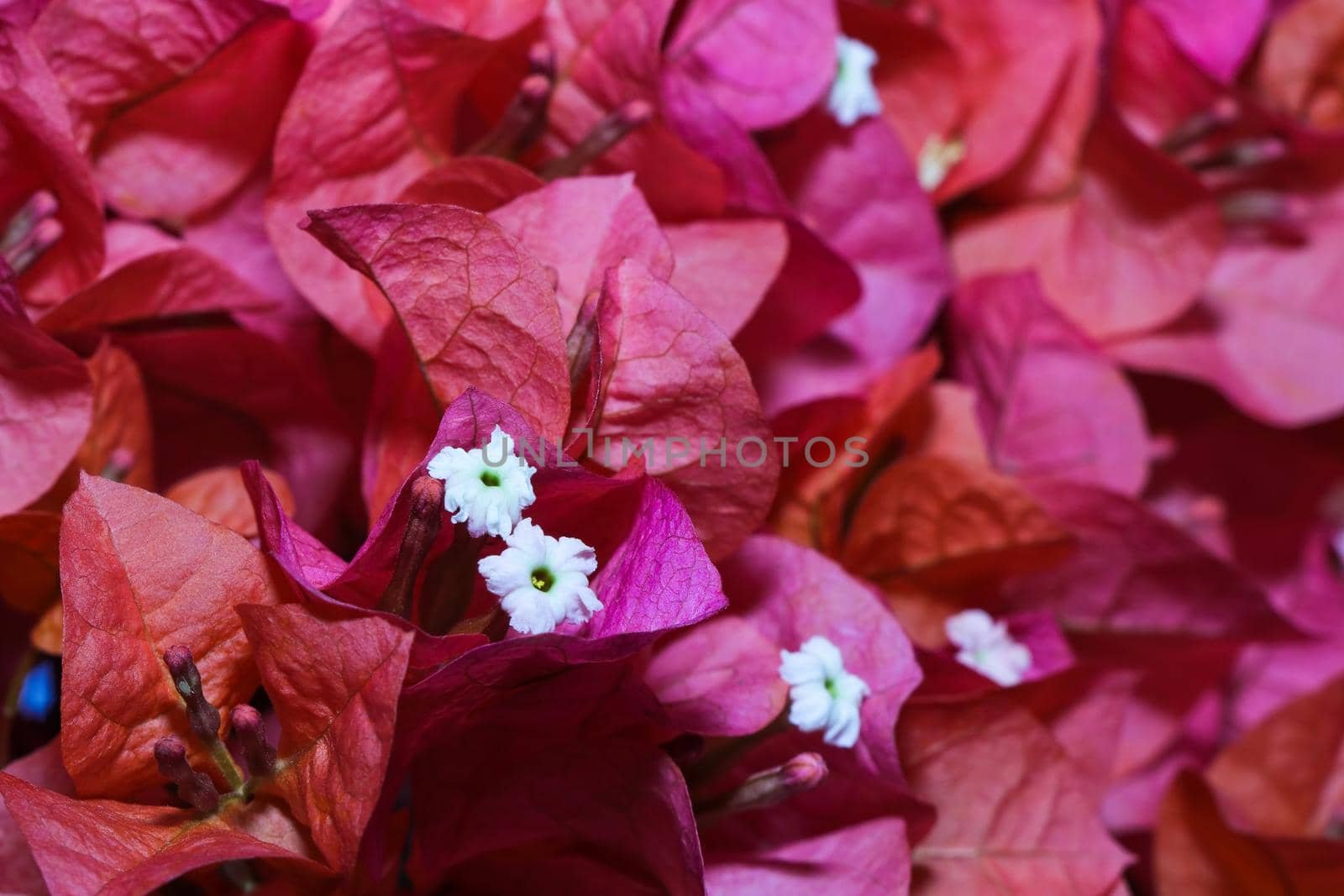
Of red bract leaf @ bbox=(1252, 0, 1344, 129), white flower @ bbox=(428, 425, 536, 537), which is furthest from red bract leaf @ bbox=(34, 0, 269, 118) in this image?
red bract leaf @ bbox=(1252, 0, 1344, 129)

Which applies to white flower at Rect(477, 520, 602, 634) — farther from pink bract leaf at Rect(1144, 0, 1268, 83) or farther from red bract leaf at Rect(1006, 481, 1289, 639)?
pink bract leaf at Rect(1144, 0, 1268, 83)

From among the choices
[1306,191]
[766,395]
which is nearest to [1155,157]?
[1306,191]

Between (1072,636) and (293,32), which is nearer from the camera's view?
(293,32)

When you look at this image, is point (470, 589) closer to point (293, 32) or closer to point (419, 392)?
point (419, 392)

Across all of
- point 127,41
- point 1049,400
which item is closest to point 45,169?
point 127,41

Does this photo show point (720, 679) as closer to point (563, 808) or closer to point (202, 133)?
point (563, 808)

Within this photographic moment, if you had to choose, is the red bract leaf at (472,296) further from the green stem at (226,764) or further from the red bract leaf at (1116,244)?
the red bract leaf at (1116,244)

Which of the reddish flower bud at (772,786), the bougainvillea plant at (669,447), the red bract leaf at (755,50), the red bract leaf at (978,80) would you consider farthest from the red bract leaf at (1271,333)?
the reddish flower bud at (772,786)
